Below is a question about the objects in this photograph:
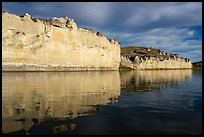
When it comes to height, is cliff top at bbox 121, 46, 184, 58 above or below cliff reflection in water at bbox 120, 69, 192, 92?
above

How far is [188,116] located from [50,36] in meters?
42.1

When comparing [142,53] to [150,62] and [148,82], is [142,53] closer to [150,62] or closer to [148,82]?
[150,62]

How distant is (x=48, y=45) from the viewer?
47.9 meters

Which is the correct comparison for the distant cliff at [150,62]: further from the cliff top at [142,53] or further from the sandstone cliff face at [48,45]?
the sandstone cliff face at [48,45]

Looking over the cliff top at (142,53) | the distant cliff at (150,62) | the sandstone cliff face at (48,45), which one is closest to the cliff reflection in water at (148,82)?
the sandstone cliff face at (48,45)

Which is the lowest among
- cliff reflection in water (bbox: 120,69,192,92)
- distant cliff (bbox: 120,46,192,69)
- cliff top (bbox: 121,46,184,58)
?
cliff reflection in water (bbox: 120,69,192,92)

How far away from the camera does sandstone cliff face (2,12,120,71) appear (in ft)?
133

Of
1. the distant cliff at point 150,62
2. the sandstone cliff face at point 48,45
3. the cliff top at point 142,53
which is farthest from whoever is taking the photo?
the cliff top at point 142,53

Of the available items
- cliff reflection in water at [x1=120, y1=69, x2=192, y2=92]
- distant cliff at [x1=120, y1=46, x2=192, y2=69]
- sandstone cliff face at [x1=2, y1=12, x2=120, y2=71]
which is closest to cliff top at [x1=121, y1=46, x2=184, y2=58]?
distant cliff at [x1=120, y1=46, x2=192, y2=69]

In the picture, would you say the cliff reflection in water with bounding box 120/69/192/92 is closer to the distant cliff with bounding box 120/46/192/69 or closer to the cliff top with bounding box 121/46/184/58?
the distant cliff with bounding box 120/46/192/69

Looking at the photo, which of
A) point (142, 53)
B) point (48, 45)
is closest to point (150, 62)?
point (142, 53)

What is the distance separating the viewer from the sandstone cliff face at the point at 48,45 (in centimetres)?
4062

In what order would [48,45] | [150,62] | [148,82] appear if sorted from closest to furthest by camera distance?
[148,82]
[48,45]
[150,62]

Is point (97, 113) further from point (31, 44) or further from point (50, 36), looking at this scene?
point (50, 36)
